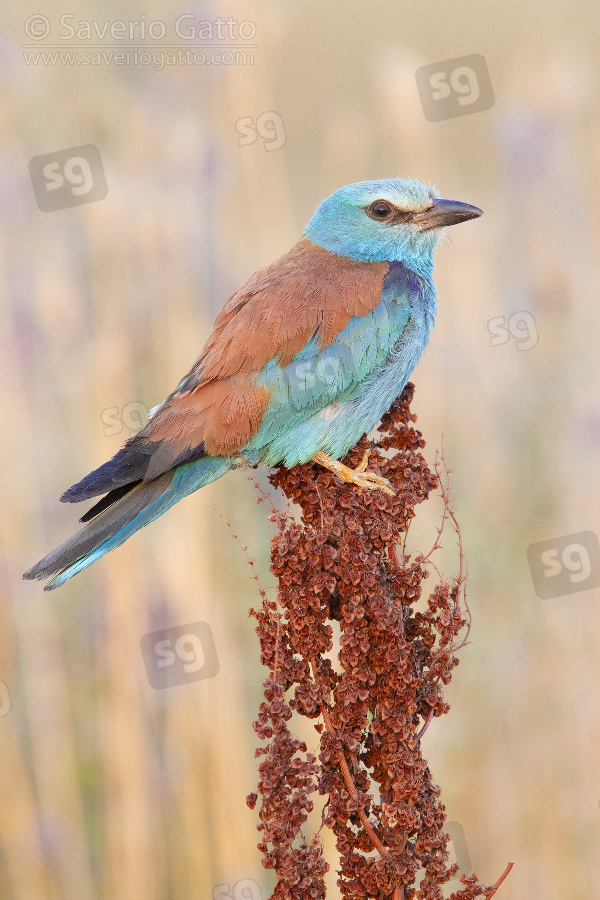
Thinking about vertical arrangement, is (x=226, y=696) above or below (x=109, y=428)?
below

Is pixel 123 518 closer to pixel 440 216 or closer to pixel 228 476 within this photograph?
pixel 228 476

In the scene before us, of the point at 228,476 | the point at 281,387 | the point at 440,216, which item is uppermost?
the point at 440,216

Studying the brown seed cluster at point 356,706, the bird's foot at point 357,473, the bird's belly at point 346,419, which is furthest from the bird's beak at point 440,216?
the brown seed cluster at point 356,706

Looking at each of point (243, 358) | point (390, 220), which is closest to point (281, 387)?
point (243, 358)

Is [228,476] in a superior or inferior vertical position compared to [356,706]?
superior

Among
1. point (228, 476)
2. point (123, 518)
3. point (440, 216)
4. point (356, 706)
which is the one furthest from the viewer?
point (228, 476)

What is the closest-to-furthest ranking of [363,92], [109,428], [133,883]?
[133,883] → [109,428] → [363,92]

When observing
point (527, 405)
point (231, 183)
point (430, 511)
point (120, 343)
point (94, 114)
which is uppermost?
point (94, 114)

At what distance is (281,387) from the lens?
2.38 metres

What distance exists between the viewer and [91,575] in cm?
303

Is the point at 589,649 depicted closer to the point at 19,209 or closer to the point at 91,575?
the point at 91,575

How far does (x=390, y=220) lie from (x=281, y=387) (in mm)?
608

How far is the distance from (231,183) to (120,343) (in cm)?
64

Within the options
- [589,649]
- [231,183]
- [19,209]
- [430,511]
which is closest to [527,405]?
[430,511]
